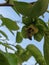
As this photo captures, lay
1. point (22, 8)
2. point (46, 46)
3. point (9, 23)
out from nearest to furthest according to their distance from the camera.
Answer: point (22, 8) → point (46, 46) → point (9, 23)

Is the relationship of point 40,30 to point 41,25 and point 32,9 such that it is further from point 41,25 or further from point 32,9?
point 32,9

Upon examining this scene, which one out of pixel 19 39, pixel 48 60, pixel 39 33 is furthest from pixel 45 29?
pixel 19 39

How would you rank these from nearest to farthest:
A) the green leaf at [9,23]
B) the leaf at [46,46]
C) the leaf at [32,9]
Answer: the leaf at [32,9], the leaf at [46,46], the green leaf at [9,23]

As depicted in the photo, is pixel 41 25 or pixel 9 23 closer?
pixel 41 25

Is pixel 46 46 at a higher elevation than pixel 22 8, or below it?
below

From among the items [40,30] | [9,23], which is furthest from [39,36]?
[9,23]

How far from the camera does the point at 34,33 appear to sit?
822 mm

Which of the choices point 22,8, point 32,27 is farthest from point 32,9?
point 32,27

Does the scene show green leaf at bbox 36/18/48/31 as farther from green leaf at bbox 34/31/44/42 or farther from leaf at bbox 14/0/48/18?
leaf at bbox 14/0/48/18

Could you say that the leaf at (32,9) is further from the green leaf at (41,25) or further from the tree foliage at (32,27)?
the green leaf at (41,25)

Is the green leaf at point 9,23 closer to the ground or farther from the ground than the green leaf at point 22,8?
closer to the ground

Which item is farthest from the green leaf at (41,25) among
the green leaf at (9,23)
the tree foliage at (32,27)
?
the green leaf at (9,23)

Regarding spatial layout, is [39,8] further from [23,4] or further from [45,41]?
[45,41]

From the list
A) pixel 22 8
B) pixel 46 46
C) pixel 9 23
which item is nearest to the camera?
pixel 22 8
